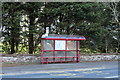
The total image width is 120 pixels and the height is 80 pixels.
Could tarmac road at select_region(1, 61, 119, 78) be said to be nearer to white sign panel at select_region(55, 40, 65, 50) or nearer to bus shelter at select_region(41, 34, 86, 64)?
bus shelter at select_region(41, 34, 86, 64)

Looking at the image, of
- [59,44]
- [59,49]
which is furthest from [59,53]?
[59,44]

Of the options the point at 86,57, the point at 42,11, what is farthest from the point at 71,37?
the point at 42,11

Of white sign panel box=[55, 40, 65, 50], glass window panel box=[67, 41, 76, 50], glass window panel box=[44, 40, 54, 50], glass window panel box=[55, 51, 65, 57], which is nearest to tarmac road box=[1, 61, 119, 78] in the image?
glass window panel box=[44, 40, 54, 50]

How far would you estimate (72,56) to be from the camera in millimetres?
16703

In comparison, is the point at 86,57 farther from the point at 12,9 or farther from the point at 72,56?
the point at 12,9

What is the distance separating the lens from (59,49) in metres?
16.2

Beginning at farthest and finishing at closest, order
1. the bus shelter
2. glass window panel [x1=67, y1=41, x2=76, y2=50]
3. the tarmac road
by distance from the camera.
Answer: glass window panel [x1=67, y1=41, x2=76, y2=50] → the bus shelter → the tarmac road

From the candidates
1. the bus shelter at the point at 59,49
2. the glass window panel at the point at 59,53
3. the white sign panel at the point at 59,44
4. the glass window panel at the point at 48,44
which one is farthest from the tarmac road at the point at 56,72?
the white sign panel at the point at 59,44

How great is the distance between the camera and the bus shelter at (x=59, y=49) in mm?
15656

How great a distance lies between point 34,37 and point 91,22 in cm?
658

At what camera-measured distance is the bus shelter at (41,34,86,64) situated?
1566 centimetres

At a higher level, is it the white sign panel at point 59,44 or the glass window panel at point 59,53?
the white sign panel at point 59,44

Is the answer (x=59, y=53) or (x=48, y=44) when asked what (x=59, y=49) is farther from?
(x=48, y=44)

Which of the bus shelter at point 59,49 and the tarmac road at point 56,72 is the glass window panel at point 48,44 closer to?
the bus shelter at point 59,49
